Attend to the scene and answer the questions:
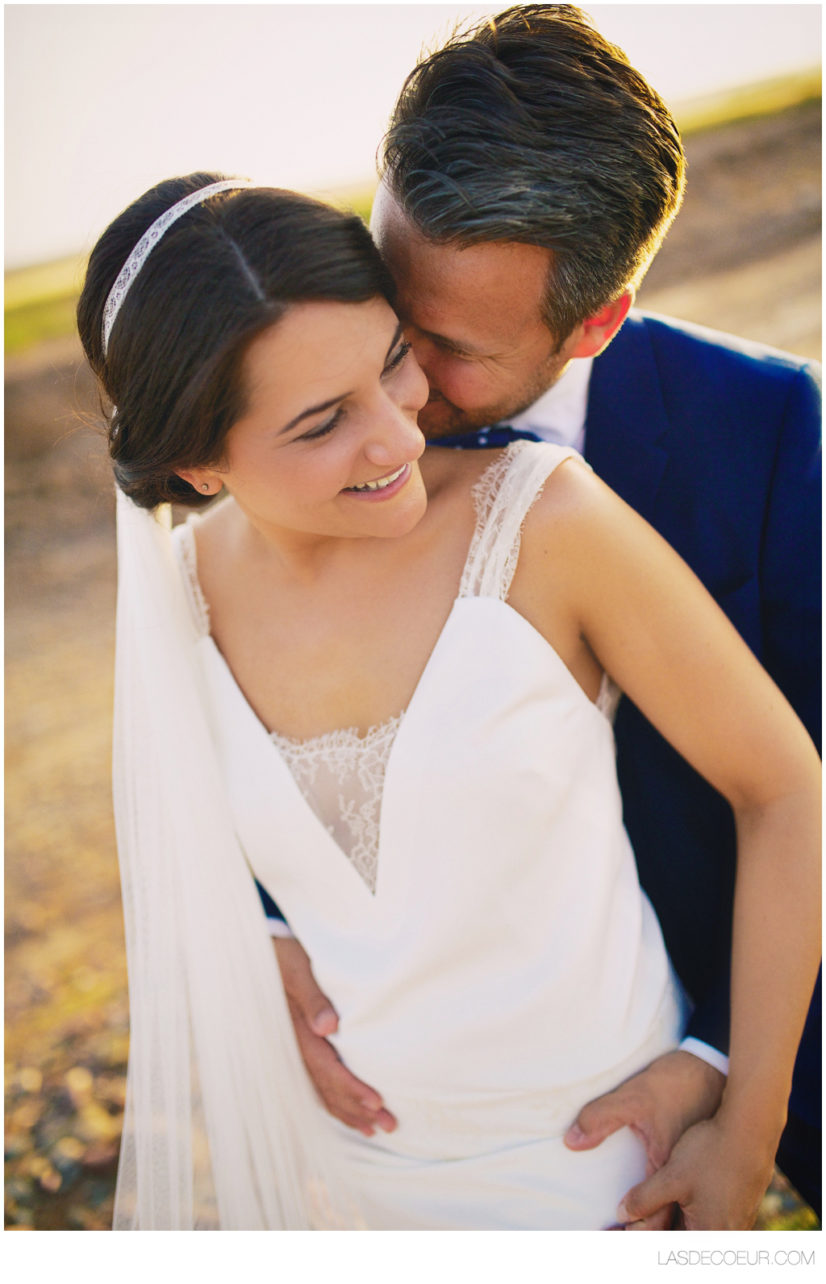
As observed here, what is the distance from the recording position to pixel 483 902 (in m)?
1.77

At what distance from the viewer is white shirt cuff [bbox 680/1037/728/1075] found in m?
1.90

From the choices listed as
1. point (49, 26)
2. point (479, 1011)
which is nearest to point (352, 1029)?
point (479, 1011)

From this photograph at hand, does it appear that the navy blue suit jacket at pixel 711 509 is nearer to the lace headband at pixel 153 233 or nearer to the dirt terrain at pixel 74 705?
the lace headband at pixel 153 233

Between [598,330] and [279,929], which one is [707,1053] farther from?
[598,330]

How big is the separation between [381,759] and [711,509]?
2.87ft

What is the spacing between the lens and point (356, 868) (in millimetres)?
1857

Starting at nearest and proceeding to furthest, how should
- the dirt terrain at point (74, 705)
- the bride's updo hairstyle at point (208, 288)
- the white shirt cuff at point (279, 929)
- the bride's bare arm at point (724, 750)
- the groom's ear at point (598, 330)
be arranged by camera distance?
the bride's updo hairstyle at point (208, 288)
the bride's bare arm at point (724, 750)
the groom's ear at point (598, 330)
the white shirt cuff at point (279, 929)
the dirt terrain at point (74, 705)

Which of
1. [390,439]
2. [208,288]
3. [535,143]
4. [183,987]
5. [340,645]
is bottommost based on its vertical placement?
[183,987]

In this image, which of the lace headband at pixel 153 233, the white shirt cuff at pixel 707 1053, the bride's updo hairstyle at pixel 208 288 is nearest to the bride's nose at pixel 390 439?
the bride's updo hairstyle at pixel 208 288

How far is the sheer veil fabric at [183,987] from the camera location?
2074 millimetres

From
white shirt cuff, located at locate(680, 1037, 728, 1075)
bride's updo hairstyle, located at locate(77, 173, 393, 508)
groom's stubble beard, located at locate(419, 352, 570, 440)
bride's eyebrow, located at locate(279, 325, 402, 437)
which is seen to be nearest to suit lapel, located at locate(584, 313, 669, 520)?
groom's stubble beard, located at locate(419, 352, 570, 440)

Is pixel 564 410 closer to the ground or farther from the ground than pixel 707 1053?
farther from the ground

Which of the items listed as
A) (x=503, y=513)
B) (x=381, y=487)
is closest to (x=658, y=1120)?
(x=503, y=513)

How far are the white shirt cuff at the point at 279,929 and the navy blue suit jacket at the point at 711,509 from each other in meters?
0.83
